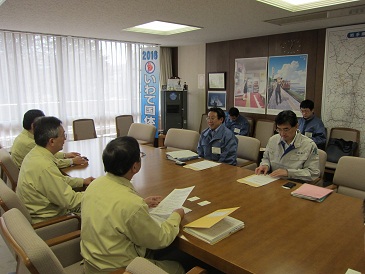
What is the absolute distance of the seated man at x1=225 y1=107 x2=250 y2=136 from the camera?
5.49 m

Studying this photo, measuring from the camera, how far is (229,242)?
4.91 ft

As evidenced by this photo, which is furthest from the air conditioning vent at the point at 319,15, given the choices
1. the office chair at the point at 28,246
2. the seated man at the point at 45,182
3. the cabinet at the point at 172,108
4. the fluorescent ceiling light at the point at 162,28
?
the office chair at the point at 28,246

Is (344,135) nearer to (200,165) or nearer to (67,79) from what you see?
(200,165)

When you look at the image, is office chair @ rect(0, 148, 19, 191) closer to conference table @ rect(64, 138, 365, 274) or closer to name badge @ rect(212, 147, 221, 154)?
conference table @ rect(64, 138, 365, 274)

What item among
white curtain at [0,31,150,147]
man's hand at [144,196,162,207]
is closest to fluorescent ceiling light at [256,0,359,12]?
man's hand at [144,196,162,207]

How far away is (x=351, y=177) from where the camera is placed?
2.49m

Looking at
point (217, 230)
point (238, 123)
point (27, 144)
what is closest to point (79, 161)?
point (27, 144)

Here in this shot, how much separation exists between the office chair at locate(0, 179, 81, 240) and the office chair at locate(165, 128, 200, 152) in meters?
1.99

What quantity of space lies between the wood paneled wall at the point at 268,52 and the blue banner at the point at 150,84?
1.27 meters

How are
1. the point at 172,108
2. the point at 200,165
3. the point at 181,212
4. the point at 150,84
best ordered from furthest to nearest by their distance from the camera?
the point at 172,108, the point at 150,84, the point at 200,165, the point at 181,212

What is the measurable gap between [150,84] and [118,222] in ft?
16.2

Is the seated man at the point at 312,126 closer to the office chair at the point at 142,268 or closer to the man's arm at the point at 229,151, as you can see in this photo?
the man's arm at the point at 229,151

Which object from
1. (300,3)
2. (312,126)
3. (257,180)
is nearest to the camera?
(257,180)

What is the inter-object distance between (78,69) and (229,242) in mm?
5268
